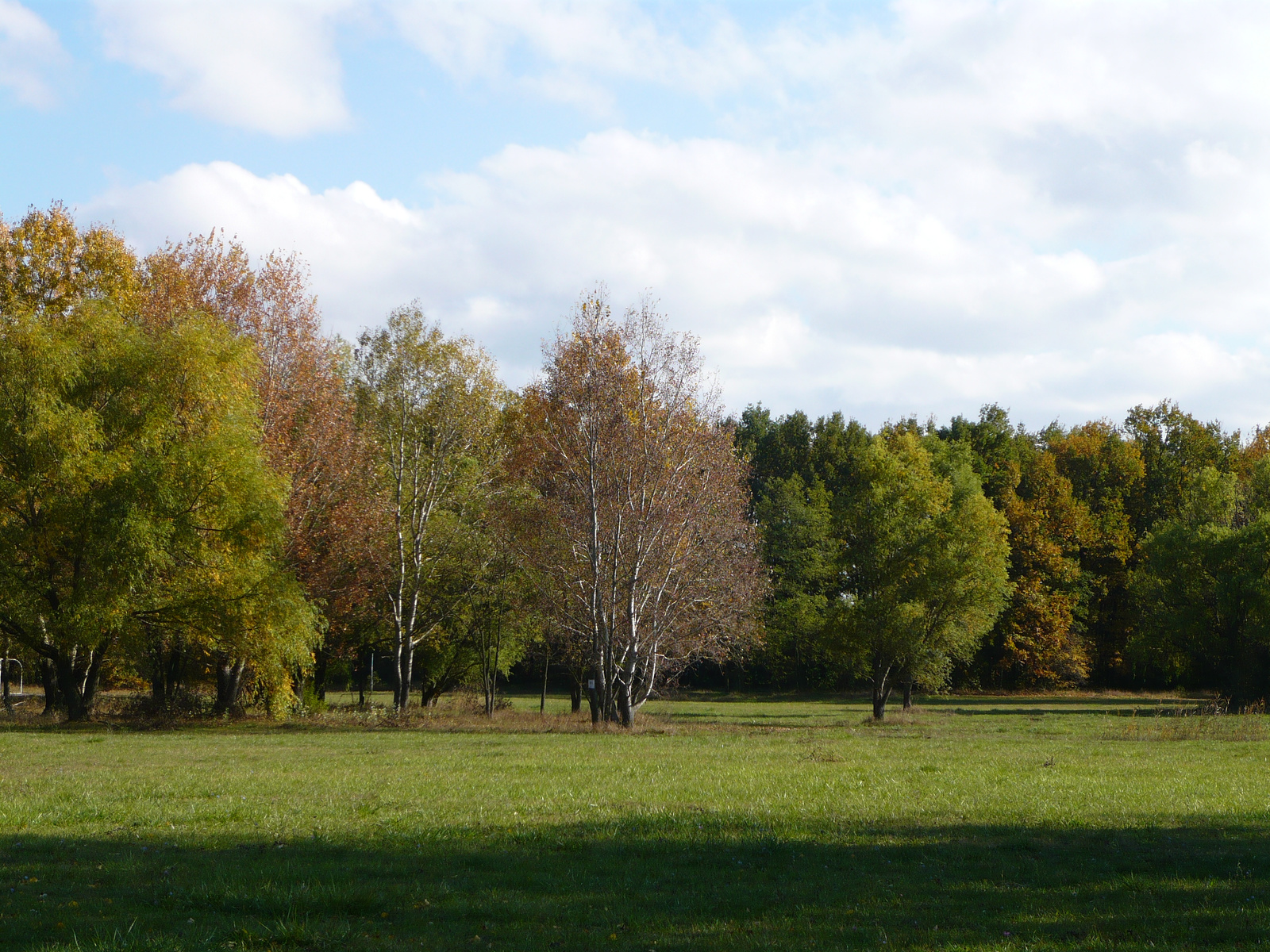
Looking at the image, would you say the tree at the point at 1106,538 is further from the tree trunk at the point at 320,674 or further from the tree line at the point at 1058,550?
the tree trunk at the point at 320,674

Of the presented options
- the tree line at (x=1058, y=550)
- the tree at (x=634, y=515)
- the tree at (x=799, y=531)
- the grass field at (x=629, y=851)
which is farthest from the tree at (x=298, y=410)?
the tree at (x=799, y=531)

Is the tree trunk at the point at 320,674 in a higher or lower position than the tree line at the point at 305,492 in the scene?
lower

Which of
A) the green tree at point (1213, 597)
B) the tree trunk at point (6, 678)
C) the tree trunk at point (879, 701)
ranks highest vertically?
the green tree at point (1213, 597)

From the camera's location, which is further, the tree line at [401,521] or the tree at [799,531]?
the tree at [799,531]

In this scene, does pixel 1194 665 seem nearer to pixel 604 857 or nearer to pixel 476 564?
pixel 476 564

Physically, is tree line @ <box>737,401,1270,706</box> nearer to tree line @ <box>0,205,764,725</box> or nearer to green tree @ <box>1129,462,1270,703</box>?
green tree @ <box>1129,462,1270,703</box>

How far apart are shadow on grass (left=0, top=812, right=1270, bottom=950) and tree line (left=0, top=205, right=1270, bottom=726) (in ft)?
73.6

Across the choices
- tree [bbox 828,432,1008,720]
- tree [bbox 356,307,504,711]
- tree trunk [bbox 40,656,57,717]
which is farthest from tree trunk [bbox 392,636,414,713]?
Answer: tree [bbox 828,432,1008,720]

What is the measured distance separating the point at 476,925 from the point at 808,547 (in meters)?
74.5

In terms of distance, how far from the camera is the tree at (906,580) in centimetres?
4506

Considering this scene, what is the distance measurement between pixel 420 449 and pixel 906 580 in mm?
22969

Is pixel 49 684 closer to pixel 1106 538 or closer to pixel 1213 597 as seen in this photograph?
pixel 1213 597

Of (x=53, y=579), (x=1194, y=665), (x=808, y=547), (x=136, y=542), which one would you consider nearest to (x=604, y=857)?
(x=136, y=542)

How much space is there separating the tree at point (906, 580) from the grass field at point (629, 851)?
22310 mm
